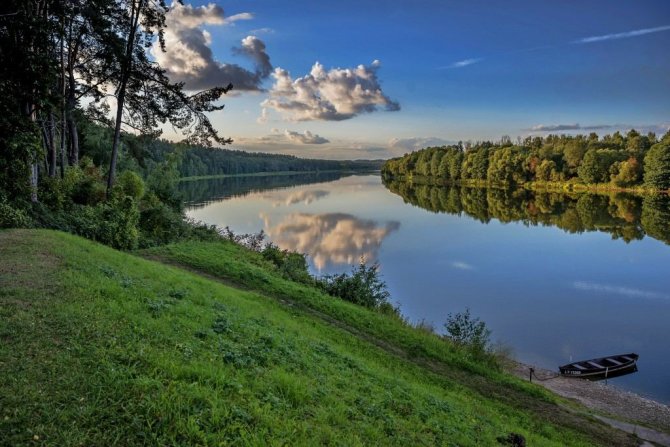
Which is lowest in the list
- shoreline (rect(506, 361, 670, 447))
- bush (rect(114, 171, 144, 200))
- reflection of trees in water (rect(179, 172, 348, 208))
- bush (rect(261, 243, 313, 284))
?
shoreline (rect(506, 361, 670, 447))

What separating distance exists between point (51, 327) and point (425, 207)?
7164 centimetres

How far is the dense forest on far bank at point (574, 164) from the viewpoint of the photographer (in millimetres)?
83938

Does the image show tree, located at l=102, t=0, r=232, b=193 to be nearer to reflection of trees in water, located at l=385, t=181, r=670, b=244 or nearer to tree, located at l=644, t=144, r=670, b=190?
reflection of trees in water, located at l=385, t=181, r=670, b=244

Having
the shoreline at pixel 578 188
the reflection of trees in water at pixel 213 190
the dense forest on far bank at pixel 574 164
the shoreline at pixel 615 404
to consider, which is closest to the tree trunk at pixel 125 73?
the shoreline at pixel 615 404

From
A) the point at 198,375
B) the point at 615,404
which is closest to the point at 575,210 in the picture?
the point at 615,404

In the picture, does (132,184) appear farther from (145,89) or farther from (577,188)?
(577,188)

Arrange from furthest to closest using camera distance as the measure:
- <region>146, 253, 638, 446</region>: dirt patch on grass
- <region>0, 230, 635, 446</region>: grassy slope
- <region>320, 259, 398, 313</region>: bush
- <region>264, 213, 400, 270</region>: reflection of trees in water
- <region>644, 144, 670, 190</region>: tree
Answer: <region>644, 144, 670, 190</region>: tree < <region>264, 213, 400, 270</region>: reflection of trees in water < <region>320, 259, 398, 313</region>: bush < <region>146, 253, 638, 446</region>: dirt patch on grass < <region>0, 230, 635, 446</region>: grassy slope

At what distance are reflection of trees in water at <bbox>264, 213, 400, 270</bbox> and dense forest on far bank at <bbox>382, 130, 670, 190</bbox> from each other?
192 feet

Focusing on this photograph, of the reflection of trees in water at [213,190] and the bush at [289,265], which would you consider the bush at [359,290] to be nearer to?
the bush at [289,265]

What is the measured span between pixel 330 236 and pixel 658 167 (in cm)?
6858

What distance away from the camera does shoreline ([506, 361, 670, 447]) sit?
13531 mm

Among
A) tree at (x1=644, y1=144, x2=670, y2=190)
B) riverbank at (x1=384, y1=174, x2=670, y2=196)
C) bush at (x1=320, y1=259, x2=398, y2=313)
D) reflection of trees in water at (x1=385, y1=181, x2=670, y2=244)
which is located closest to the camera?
bush at (x1=320, y1=259, x2=398, y2=313)

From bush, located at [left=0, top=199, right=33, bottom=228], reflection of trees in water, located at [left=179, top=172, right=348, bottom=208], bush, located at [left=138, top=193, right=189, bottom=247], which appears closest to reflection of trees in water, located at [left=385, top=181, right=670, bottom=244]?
reflection of trees in water, located at [left=179, top=172, right=348, bottom=208]

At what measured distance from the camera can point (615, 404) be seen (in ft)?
52.9
